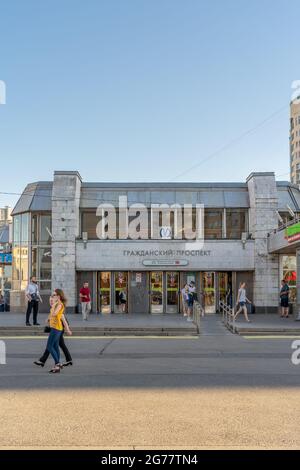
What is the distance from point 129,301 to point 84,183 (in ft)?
24.5

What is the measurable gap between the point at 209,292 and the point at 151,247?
4200 millimetres

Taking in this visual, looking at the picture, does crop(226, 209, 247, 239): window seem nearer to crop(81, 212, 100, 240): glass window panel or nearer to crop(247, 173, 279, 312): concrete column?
crop(247, 173, 279, 312): concrete column

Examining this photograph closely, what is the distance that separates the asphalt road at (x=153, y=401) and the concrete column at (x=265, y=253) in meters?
15.9

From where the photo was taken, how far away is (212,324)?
2288 centimetres

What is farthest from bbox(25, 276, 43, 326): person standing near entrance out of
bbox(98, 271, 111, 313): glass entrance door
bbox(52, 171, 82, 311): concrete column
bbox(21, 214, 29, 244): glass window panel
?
bbox(21, 214, 29, 244): glass window panel

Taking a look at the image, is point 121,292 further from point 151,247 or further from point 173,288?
point 151,247

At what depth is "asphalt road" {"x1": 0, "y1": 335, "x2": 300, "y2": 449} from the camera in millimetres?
6016

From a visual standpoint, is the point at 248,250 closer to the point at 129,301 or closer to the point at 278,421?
the point at 129,301

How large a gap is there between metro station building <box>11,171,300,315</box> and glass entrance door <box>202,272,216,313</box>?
0.19 ft

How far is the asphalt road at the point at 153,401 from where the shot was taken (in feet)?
19.7
